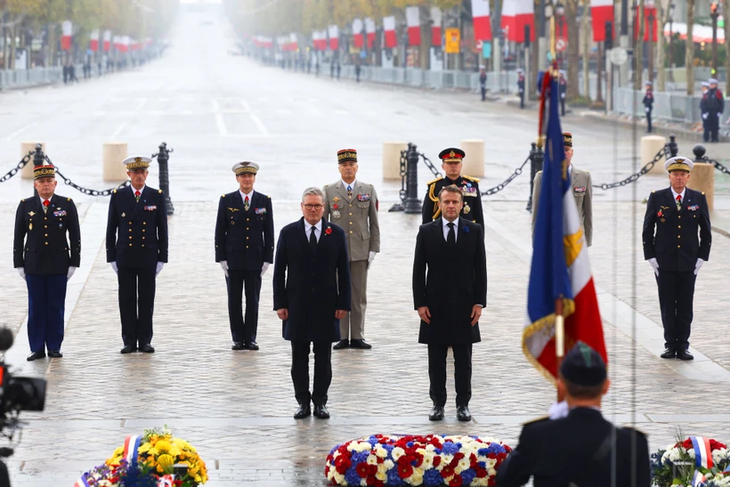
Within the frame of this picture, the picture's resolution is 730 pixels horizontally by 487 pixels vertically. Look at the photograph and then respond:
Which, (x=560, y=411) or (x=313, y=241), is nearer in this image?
(x=560, y=411)

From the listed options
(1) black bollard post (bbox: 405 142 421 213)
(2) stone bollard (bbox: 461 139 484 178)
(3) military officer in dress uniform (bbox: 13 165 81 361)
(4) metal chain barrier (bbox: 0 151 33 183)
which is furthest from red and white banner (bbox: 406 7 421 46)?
(3) military officer in dress uniform (bbox: 13 165 81 361)

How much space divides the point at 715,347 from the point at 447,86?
7254cm

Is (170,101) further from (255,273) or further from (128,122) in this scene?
(255,273)

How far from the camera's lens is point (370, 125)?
4569 centimetres

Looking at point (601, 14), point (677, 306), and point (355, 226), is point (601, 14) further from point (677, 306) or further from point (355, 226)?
point (677, 306)

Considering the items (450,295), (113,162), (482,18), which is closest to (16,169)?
(113,162)

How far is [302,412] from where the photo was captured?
9789 mm

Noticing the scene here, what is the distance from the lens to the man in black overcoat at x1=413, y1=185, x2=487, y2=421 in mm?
9633

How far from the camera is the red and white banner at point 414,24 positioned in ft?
275

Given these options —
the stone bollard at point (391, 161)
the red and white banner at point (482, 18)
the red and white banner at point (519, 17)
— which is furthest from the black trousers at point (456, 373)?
the red and white banner at point (482, 18)

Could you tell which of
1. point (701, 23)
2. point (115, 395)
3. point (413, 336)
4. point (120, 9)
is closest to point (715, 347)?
point (413, 336)

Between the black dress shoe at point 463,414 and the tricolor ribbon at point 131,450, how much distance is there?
280cm

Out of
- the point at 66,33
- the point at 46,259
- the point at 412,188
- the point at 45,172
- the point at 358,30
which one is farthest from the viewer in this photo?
the point at 358,30

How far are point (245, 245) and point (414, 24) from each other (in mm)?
73813
